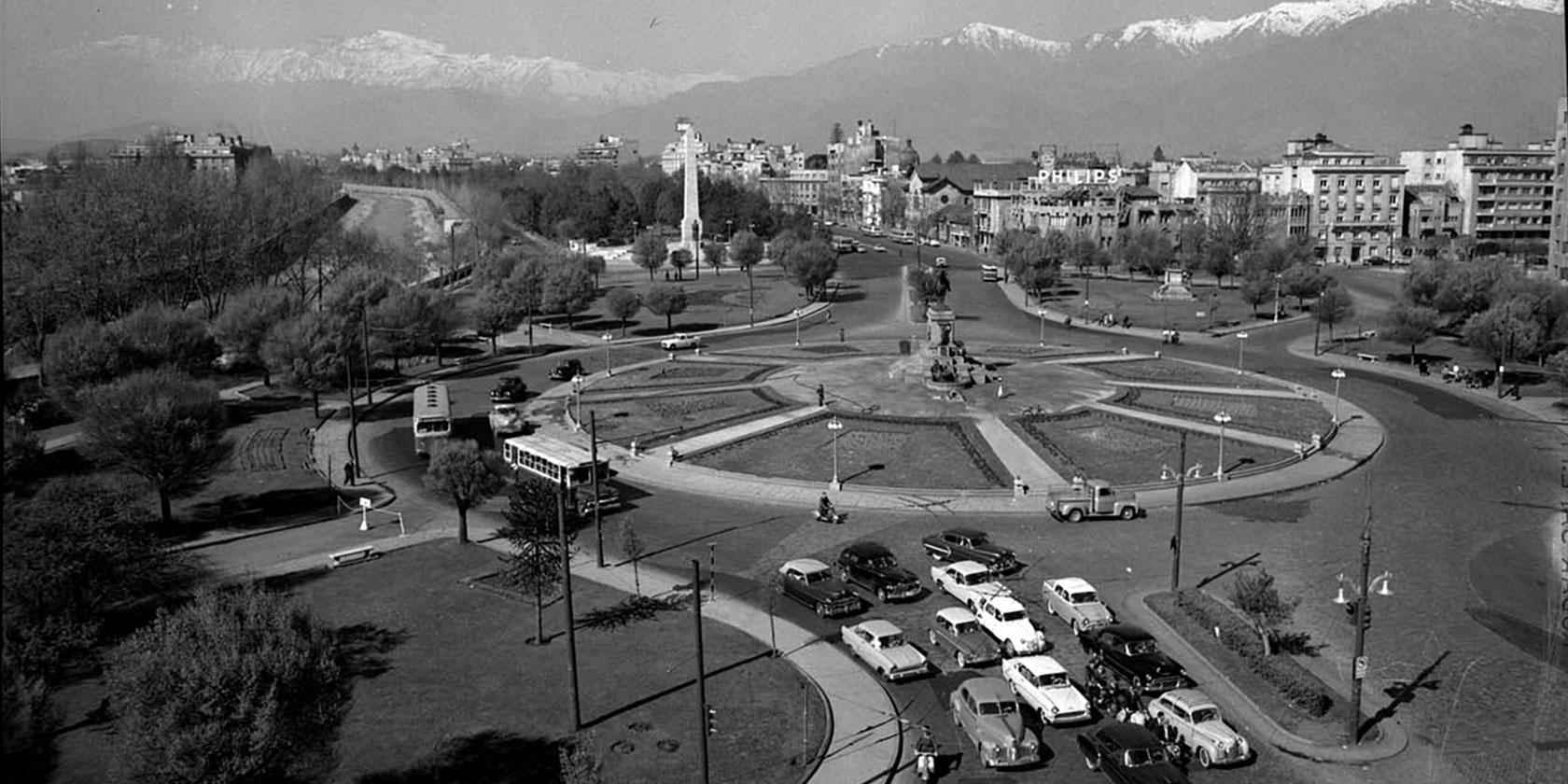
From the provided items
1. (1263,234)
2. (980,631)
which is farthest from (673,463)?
(1263,234)

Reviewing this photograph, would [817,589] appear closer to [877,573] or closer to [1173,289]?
[877,573]

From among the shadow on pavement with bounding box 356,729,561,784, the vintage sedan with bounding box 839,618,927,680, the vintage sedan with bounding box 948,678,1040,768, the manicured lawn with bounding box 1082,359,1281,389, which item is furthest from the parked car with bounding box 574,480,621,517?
the manicured lawn with bounding box 1082,359,1281,389

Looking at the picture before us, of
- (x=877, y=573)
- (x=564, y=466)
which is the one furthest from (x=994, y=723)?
(x=564, y=466)

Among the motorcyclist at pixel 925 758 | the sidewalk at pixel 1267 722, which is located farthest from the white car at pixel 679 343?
the motorcyclist at pixel 925 758

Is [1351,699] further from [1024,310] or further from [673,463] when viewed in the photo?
[1024,310]

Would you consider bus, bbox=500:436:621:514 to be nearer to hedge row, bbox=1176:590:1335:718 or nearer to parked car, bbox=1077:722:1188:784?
hedge row, bbox=1176:590:1335:718

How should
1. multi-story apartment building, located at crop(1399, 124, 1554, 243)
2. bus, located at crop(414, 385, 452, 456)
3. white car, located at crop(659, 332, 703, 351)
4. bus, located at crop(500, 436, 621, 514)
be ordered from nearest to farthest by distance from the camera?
bus, located at crop(500, 436, 621, 514)
bus, located at crop(414, 385, 452, 456)
white car, located at crop(659, 332, 703, 351)
multi-story apartment building, located at crop(1399, 124, 1554, 243)

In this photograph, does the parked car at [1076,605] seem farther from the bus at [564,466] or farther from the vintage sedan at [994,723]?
the bus at [564,466]
